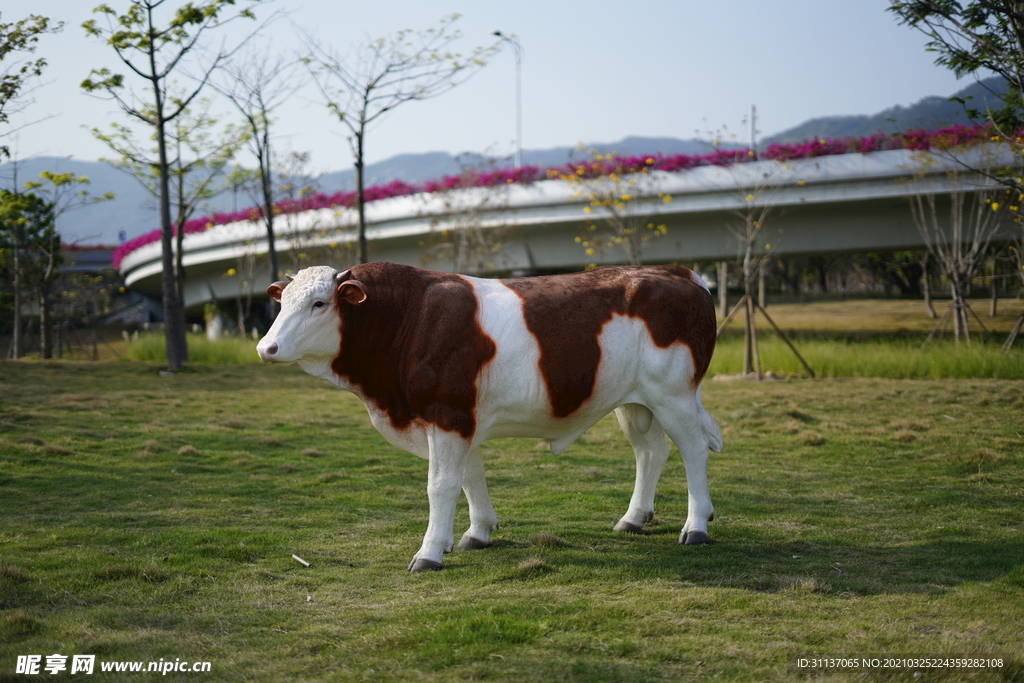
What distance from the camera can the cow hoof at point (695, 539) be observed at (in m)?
5.76

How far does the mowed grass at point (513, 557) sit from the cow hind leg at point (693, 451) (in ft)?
0.66

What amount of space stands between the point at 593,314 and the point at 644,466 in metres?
1.34

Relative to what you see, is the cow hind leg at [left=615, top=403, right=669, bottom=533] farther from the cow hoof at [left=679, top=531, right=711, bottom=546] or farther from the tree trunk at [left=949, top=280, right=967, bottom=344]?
the tree trunk at [left=949, top=280, right=967, bottom=344]

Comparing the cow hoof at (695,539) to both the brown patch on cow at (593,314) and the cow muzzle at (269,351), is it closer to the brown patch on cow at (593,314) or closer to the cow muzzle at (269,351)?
the brown patch on cow at (593,314)

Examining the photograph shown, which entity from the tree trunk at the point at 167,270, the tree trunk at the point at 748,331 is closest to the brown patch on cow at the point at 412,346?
the tree trunk at the point at 748,331

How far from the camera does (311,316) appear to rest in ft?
17.1

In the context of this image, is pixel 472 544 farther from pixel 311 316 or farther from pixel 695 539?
pixel 311 316

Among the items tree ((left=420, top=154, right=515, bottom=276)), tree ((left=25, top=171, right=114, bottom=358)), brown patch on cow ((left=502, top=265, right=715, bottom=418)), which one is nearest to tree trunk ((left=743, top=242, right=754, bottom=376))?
tree ((left=420, top=154, right=515, bottom=276))

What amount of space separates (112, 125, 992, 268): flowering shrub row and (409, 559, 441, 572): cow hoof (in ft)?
49.4

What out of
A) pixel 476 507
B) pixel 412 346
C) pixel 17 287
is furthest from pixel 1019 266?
pixel 17 287

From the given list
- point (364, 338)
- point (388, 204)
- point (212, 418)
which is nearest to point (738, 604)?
point (364, 338)

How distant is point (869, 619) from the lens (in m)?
4.28

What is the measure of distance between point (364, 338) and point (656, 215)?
1733cm

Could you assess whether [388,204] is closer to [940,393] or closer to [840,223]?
[840,223]
